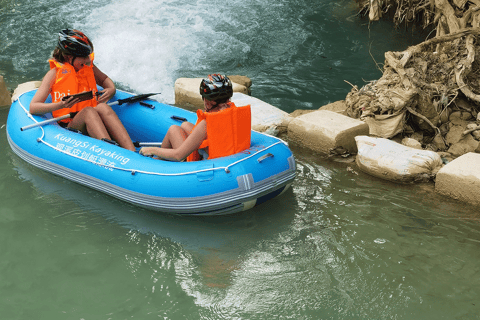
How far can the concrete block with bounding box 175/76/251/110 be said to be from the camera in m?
5.77

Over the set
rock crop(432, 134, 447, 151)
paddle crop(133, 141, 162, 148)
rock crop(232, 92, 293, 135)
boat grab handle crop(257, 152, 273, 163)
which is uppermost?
boat grab handle crop(257, 152, 273, 163)

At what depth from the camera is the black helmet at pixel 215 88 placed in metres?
3.42

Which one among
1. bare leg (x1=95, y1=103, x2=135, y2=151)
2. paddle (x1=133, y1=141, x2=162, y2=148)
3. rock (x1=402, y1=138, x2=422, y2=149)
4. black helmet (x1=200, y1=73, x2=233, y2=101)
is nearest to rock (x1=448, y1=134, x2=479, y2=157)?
rock (x1=402, y1=138, x2=422, y2=149)

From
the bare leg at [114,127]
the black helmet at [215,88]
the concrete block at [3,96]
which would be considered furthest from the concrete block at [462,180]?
the concrete block at [3,96]

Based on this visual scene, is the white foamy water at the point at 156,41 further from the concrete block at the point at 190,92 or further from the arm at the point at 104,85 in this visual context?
the arm at the point at 104,85

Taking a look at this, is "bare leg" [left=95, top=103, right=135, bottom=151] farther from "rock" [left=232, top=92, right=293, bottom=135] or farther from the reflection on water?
"rock" [left=232, top=92, right=293, bottom=135]

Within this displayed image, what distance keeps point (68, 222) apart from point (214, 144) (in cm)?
128

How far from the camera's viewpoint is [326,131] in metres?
4.68

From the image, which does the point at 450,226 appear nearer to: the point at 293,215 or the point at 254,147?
the point at 293,215

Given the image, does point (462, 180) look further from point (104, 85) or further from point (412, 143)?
point (104, 85)

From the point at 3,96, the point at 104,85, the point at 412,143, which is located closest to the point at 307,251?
the point at 412,143

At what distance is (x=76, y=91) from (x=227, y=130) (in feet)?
4.90

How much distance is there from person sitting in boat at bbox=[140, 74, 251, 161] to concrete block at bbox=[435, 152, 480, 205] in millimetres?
1645

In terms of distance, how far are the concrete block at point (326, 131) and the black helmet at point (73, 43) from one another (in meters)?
2.09
